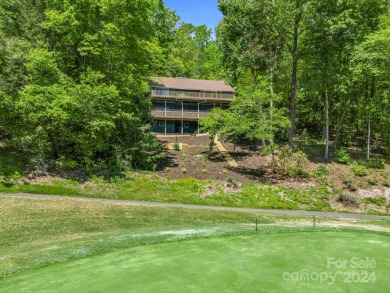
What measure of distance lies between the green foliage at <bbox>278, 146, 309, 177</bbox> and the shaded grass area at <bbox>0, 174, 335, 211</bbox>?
227cm

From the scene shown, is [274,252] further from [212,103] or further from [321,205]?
[212,103]

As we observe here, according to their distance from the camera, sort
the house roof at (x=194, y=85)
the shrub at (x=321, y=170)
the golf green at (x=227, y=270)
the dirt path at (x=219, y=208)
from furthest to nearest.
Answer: the house roof at (x=194, y=85) < the shrub at (x=321, y=170) < the dirt path at (x=219, y=208) < the golf green at (x=227, y=270)

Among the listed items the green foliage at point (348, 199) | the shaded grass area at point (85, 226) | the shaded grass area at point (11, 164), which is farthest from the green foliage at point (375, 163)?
the shaded grass area at point (11, 164)

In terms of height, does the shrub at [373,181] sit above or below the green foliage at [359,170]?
below

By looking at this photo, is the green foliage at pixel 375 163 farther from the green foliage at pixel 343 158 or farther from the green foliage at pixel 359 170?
the green foliage at pixel 343 158

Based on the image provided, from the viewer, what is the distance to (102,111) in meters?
24.0

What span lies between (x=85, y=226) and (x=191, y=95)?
3262 cm

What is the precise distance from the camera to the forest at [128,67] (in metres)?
23.0

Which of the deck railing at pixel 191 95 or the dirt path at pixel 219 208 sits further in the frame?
the deck railing at pixel 191 95

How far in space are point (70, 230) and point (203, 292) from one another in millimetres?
9985

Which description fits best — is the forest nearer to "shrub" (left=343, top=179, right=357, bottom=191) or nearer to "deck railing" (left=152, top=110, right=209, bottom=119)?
"shrub" (left=343, top=179, right=357, bottom=191)

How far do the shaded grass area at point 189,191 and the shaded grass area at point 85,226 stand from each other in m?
2.29

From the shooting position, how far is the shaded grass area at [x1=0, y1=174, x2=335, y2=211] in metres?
20.8

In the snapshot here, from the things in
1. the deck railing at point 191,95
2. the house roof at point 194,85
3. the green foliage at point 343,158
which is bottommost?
the green foliage at point 343,158
